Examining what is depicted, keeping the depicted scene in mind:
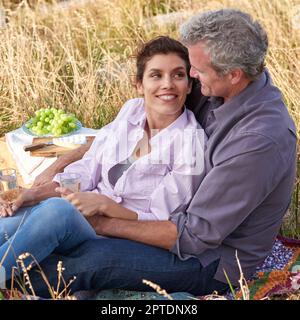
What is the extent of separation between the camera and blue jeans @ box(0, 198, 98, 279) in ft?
10.3

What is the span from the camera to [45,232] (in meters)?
3.14

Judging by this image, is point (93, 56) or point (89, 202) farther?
point (93, 56)

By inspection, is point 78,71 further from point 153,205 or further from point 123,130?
point 153,205

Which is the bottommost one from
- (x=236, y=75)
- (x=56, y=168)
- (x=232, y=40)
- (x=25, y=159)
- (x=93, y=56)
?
(x=25, y=159)

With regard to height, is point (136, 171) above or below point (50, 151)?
above

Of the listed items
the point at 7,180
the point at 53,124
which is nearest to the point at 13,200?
the point at 7,180

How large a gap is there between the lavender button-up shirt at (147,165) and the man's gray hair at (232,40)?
17.4 inches

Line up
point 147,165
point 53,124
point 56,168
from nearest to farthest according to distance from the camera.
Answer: point 147,165, point 56,168, point 53,124

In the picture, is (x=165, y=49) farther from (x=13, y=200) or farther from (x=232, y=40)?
(x=13, y=200)

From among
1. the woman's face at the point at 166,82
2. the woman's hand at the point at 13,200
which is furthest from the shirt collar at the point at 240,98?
the woman's hand at the point at 13,200

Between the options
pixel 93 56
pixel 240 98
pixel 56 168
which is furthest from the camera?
pixel 93 56

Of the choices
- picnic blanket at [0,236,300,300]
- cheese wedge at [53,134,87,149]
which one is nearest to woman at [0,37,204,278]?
picnic blanket at [0,236,300,300]

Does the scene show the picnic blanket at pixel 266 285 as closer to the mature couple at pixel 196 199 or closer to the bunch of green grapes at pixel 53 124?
the mature couple at pixel 196 199

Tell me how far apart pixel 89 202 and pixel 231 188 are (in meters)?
0.73
